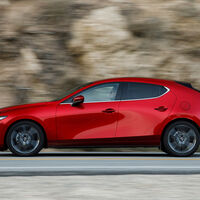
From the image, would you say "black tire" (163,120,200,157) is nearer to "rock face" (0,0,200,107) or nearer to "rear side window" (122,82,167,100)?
"rear side window" (122,82,167,100)

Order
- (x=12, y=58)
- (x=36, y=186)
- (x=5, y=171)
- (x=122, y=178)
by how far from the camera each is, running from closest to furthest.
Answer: (x=36, y=186) → (x=122, y=178) → (x=5, y=171) → (x=12, y=58)

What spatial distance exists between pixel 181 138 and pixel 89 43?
26.3 feet

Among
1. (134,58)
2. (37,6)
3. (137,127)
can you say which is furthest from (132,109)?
(37,6)

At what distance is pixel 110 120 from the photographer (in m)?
11.2

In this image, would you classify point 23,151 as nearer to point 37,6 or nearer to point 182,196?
point 182,196

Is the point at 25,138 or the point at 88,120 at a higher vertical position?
the point at 88,120

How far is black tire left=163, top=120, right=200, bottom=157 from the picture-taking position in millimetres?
11297

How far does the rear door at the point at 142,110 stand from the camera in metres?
11.2

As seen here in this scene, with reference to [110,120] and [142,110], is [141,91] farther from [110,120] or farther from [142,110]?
[110,120]

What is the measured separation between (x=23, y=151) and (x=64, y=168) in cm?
218

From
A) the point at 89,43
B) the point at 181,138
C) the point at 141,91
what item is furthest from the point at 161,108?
the point at 89,43

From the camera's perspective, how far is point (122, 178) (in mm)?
8273

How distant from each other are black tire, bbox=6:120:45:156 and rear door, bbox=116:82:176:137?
1.59 m

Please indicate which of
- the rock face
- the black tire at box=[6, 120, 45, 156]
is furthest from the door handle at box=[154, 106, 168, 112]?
the rock face
